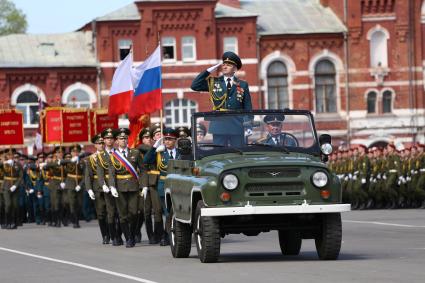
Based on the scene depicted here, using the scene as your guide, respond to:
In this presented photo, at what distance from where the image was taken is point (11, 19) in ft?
359

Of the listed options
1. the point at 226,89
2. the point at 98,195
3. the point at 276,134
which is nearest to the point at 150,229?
the point at 98,195

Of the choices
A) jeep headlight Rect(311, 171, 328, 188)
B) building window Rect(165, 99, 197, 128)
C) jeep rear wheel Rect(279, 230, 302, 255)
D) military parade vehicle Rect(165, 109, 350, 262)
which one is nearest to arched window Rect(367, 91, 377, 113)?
building window Rect(165, 99, 197, 128)

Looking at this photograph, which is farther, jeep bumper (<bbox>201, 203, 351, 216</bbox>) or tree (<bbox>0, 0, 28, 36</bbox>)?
tree (<bbox>0, 0, 28, 36</bbox>)

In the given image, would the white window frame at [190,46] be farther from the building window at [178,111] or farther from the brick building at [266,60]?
the building window at [178,111]

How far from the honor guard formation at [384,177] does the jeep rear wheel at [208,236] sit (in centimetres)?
2260

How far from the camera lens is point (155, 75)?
25.7 m

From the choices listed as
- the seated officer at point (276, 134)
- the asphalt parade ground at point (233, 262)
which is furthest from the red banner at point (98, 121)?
the seated officer at point (276, 134)

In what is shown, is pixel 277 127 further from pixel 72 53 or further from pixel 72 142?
pixel 72 53

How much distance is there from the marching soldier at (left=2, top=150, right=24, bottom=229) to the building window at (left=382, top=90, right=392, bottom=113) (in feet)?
136

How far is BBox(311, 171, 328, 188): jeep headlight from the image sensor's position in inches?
635

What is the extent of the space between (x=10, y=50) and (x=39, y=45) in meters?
1.53

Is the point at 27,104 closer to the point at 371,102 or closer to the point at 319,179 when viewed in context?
Answer: the point at 371,102

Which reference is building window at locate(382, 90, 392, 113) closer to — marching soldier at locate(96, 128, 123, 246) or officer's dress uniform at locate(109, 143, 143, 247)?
marching soldier at locate(96, 128, 123, 246)

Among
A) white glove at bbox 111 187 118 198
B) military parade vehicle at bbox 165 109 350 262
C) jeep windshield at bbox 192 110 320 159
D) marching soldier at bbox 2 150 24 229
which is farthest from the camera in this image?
marching soldier at bbox 2 150 24 229
